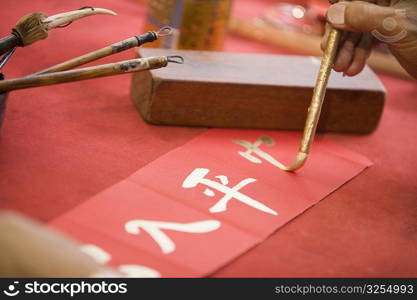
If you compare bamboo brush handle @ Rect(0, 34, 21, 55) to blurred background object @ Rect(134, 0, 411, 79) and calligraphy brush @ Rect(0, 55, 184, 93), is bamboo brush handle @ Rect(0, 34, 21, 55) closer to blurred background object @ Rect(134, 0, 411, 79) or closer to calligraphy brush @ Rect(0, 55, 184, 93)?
calligraphy brush @ Rect(0, 55, 184, 93)

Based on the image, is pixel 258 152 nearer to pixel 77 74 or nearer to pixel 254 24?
pixel 77 74

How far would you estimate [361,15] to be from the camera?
1.16 meters

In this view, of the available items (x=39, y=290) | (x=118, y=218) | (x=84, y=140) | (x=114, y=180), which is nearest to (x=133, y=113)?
(x=84, y=140)

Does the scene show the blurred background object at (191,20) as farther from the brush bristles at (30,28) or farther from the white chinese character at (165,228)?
the white chinese character at (165,228)

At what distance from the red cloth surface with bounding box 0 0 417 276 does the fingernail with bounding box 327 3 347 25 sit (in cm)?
30

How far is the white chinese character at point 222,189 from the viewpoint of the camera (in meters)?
1.07

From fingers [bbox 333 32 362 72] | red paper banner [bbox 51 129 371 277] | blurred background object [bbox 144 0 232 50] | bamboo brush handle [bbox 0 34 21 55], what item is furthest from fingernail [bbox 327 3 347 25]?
bamboo brush handle [bbox 0 34 21 55]

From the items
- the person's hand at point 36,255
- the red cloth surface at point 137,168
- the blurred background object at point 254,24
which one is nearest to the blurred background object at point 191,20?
the blurred background object at point 254,24

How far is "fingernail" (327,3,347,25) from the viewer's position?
1179 mm

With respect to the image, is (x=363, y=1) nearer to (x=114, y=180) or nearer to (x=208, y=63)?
(x=208, y=63)

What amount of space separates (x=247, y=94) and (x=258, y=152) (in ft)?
0.43

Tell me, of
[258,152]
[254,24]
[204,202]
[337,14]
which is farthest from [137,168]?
[254,24]

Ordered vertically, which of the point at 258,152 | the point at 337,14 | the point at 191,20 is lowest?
the point at 258,152

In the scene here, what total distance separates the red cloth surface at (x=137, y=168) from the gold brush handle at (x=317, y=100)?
9 centimetres
